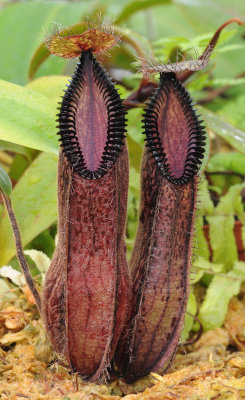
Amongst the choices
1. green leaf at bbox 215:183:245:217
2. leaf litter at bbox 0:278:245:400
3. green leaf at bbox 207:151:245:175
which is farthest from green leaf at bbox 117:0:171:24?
leaf litter at bbox 0:278:245:400

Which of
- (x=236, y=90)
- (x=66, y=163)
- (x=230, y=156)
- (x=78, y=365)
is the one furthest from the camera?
(x=236, y=90)

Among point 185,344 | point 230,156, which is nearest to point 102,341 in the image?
point 185,344

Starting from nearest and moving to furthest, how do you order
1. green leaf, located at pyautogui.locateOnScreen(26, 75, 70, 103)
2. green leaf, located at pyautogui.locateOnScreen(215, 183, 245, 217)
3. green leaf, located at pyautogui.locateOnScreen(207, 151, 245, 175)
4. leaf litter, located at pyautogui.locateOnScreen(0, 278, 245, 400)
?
leaf litter, located at pyautogui.locateOnScreen(0, 278, 245, 400)
green leaf, located at pyautogui.locateOnScreen(26, 75, 70, 103)
green leaf, located at pyautogui.locateOnScreen(215, 183, 245, 217)
green leaf, located at pyautogui.locateOnScreen(207, 151, 245, 175)

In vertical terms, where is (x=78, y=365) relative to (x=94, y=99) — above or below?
below

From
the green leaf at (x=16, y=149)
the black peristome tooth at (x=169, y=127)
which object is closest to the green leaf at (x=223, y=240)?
the black peristome tooth at (x=169, y=127)

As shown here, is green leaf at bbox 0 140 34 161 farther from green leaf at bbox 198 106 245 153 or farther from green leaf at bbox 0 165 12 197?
green leaf at bbox 198 106 245 153

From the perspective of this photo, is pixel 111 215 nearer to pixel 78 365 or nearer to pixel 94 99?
pixel 94 99

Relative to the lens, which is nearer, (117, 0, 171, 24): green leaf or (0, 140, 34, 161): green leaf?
(0, 140, 34, 161): green leaf
